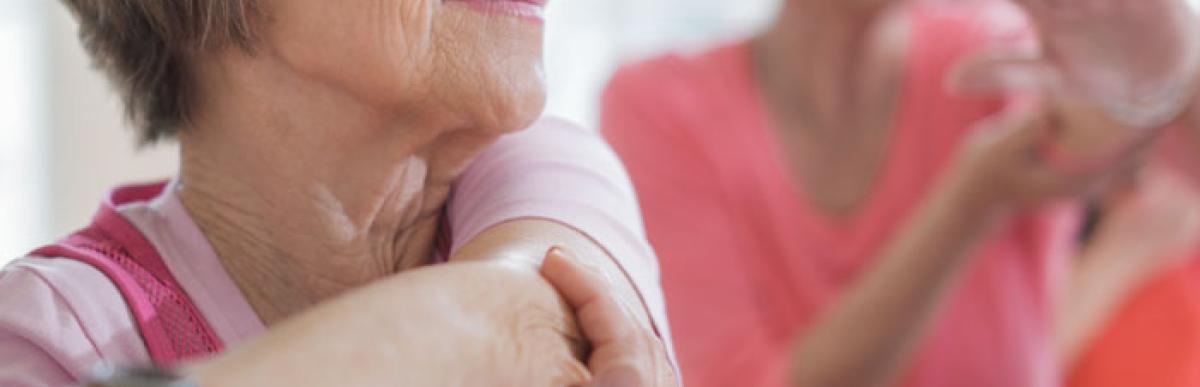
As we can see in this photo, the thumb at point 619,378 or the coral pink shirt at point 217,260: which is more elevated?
the coral pink shirt at point 217,260

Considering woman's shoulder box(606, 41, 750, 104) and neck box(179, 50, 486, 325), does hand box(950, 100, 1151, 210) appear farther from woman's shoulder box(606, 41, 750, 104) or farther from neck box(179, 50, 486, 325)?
neck box(179, 50, 486, 325)

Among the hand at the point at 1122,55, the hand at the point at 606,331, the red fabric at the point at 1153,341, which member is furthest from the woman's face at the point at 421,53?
the red fabric at the point at 1153,341

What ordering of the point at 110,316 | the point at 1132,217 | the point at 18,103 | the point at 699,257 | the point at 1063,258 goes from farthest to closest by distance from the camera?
1. the point at 18,103
2. the point at 1132,217
3. the point at 1063,258
4. the point at 699,257
5. the point at 110,316

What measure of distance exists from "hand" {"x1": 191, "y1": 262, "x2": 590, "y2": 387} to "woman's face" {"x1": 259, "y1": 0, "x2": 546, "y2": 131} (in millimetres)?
147

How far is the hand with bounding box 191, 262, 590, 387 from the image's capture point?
76cm

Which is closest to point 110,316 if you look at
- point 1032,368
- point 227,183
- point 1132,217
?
point 227,183

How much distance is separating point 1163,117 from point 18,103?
2.03 metres

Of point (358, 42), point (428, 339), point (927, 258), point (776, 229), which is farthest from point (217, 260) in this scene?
point (776, 229)

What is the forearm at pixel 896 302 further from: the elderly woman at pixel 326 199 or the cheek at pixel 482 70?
the cheek at pixel 482 70

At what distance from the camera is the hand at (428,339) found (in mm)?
756

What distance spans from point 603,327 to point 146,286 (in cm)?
29

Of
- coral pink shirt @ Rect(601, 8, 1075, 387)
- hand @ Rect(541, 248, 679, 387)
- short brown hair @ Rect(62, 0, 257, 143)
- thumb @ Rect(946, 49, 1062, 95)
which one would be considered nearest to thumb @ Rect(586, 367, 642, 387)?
hand @ Rect(541, 248, 679, 387)

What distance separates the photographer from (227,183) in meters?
1.07

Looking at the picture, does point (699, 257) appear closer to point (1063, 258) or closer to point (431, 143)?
point (1063, 258)
